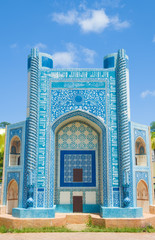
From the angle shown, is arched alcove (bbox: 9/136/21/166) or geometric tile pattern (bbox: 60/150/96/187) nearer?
geometric tile pattern (bbox: 60/150/96/187)

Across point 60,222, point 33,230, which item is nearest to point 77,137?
point 60,222

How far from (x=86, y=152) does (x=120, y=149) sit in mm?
1933

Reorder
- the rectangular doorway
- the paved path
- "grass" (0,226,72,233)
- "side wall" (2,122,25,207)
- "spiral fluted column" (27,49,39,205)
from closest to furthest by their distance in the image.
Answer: the paved path
"grass" (0,226,72,233)
"spiral fluted column" (27,49,39,205)
"side wall" (2,122,25,207)
the rectangular doorway

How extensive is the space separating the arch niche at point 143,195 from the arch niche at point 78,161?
5.93ft

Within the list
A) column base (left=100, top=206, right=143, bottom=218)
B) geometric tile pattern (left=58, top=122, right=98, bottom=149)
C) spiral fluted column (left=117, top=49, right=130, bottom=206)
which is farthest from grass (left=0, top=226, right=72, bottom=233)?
geometric tile pattern (left=58, top=122, right=98, bottom=149)

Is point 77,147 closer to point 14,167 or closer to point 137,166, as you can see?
point 137,166

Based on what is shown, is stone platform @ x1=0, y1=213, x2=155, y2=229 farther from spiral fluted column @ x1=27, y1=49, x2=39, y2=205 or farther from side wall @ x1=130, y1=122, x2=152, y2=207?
side wall @ x1=130, y1=122, x2=152, y2=207

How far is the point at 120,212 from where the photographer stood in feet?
33.4

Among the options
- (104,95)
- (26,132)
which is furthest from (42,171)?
(104,95)

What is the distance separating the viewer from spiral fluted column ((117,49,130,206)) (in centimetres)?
1053

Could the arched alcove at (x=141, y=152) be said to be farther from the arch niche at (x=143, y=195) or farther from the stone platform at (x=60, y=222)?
the stone platform at (x=60, y=222)

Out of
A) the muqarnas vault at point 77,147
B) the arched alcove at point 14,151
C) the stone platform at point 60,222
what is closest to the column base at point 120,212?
the muqarnas vault at point 77,147

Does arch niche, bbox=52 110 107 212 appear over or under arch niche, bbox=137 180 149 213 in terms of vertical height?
over

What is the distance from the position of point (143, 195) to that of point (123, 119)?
376 centimetres
